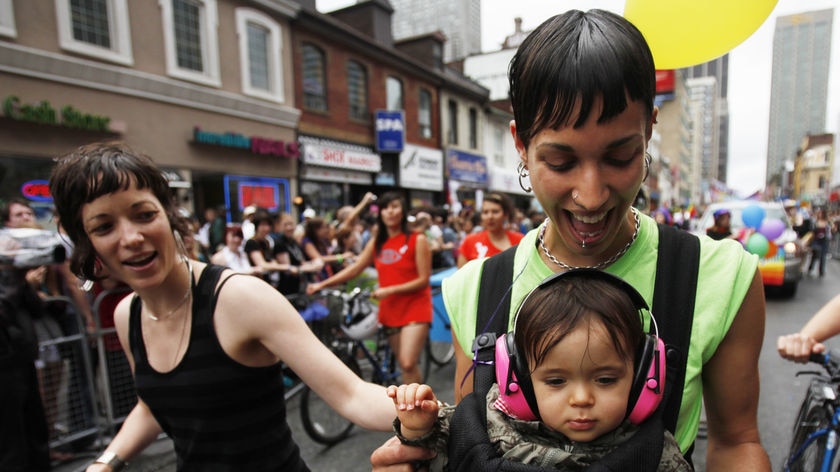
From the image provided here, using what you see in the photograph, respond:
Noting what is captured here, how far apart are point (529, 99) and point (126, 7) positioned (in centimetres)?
1199

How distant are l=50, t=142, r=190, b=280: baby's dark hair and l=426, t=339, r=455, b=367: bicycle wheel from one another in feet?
15.3

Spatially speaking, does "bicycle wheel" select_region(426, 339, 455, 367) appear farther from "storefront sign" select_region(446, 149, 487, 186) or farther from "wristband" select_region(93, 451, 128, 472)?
"storefront sign" select_region(446, 149, 487, 186)

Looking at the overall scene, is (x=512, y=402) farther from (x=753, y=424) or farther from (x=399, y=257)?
(x=399, y=257)

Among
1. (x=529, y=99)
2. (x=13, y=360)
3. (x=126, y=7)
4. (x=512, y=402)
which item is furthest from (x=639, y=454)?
(x=126, y=7)

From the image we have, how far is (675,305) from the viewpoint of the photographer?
106 cm

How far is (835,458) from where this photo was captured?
2.19m

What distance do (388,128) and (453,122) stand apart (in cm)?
620

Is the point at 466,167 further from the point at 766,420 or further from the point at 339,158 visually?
the point at 766,420

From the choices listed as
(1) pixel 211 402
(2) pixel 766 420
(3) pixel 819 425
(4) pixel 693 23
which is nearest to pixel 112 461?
(1) pixel 211 402

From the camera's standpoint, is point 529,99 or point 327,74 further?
point 327,74

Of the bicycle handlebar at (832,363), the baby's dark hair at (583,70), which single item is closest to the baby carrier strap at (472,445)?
the baby's dark hair at (583,70)

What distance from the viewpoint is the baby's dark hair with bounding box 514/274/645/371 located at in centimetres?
101

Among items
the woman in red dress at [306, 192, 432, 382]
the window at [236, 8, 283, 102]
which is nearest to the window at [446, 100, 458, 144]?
the window at [236, 8, 283, 102]

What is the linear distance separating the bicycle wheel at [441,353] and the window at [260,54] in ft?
32.3
